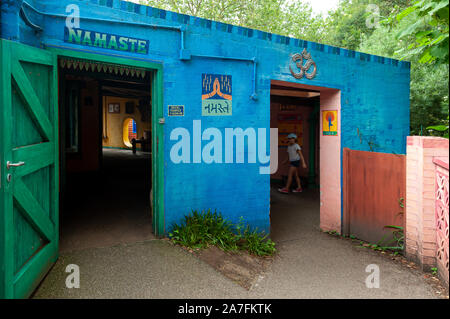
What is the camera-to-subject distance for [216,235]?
16.5ft

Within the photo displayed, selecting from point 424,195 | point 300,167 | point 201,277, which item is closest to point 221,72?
point 201,277

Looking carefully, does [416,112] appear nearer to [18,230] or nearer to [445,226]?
[445,226]

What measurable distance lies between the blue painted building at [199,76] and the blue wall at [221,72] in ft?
0.05

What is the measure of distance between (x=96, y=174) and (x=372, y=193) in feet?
25.7

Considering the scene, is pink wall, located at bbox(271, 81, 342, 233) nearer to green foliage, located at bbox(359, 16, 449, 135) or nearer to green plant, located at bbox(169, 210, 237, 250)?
green plant, located at bbox(169, 210, 237, 250)

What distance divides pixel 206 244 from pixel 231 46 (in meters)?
3.10

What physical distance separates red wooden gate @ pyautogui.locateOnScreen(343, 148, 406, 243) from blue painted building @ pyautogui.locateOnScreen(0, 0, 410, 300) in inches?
9.7

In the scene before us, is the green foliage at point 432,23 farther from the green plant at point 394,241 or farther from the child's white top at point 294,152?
the child's white top at point 294,152

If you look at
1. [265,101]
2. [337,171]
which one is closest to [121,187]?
[265,101]

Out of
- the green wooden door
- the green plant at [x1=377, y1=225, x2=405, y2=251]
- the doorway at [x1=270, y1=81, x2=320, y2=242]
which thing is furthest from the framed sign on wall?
the green plant at [x1=377, y1=225, x2=405, y2=251]

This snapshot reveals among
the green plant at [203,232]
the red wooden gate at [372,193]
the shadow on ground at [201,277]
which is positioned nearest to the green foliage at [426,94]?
the red wooden gate at [372,193]

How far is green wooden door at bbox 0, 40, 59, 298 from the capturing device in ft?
9.19

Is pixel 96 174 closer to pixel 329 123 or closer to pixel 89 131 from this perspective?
pixel 89 131

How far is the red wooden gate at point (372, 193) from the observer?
552 cm
